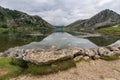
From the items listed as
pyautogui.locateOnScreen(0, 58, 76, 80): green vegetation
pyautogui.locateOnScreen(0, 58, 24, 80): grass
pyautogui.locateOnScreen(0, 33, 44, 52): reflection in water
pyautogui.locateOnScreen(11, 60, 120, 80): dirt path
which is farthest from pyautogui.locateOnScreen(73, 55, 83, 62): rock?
pyautogui.locateOnScreen(0, 33, 44, 52): reflection in water

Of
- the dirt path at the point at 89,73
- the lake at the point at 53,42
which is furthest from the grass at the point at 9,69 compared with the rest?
the lake at the point at 53,42

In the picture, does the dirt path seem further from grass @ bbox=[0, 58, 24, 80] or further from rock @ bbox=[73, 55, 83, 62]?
grass @ bbox=[0, 58, 24, 80]

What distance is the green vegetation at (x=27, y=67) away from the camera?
26848 mm

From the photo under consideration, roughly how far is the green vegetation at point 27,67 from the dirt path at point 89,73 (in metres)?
0.77

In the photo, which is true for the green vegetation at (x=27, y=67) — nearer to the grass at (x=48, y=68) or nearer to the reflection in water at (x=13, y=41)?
the grass at (x=48, y=68)

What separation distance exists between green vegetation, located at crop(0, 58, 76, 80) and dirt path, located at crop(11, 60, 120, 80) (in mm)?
770

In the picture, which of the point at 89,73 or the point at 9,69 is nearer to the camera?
the point at 89,73

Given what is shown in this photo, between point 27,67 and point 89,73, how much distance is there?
8090 millimetres

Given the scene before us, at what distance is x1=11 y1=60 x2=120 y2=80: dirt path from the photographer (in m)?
25.6

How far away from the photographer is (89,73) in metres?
27.2

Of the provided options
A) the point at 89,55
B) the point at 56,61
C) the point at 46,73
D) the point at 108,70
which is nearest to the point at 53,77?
the point at 46,73

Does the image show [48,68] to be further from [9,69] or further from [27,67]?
[9,69]

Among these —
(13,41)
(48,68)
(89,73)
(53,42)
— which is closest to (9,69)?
(48,68)

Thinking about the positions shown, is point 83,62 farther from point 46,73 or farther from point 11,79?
point 11,79
